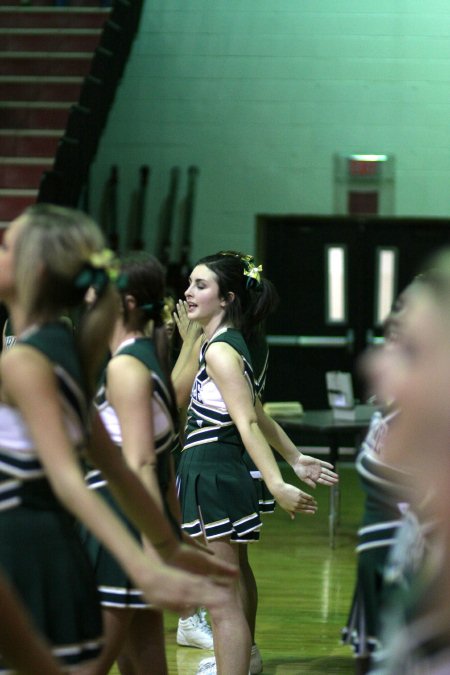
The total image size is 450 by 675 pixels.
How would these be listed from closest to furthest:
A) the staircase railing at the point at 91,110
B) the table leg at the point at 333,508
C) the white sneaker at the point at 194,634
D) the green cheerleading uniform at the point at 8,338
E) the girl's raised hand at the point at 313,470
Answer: the girl's raised hand at the point at 313,470, the white sneaker at the point at 194,634, the green cheerleading uniform at the point at 8,338, the table leg at the point at 333,508, the staircase railing at the point at 91,110

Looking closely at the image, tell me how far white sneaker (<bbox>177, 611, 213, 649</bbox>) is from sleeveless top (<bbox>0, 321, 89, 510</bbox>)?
2965 mm

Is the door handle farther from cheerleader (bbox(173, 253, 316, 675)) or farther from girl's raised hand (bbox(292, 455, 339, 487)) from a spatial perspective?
girl's raised hand (bbox(292, 455, 339, 487))

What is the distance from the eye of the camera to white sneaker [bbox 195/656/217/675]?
4.22 metres

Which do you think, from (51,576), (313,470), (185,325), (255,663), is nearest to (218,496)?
(313,470)

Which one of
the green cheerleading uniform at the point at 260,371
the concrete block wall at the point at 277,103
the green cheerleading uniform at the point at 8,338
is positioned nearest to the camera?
the green cheerleading uniform at the point at 260,371

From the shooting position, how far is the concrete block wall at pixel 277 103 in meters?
10.6

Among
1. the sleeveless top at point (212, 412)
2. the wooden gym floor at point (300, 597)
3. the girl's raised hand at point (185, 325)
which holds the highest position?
the girl's raised hand at point (185, 325)

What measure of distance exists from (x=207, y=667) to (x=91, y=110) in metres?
5.79

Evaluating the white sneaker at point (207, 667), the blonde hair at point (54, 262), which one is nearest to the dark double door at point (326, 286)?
the white sneaker at point (207, 667)

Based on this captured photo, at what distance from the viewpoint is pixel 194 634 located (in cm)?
474

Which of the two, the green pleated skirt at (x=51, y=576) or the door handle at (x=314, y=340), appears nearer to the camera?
the green pleated skirt at (x=51, y=576)

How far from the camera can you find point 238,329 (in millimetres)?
3896

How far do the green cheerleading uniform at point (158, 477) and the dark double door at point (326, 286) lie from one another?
8.09 m

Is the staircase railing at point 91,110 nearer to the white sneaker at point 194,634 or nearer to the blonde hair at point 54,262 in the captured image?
the white sneaker at point 194,634
